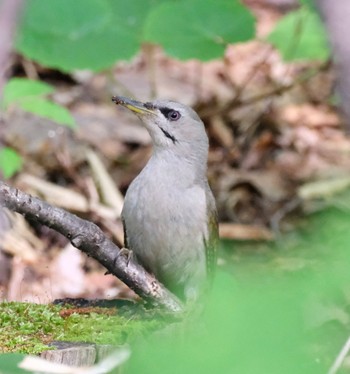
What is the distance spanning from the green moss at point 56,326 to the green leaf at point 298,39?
4702 millimetres

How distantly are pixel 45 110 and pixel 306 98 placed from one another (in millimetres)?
4771

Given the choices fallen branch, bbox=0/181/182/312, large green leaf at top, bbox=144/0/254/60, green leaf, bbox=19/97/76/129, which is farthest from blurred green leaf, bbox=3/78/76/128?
fallen branch, bbox=0/181/182/312

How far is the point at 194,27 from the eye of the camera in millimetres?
7438

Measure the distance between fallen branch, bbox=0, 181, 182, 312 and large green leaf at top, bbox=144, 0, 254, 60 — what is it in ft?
11.4

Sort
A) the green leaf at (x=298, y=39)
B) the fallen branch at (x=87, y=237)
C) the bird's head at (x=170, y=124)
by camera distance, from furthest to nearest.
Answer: the green leaf at (x=298, y=39) < the bird's head at (x=170, y=124) < the fallen branch at (x=87, y=237)

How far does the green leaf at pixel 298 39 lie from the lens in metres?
8.52

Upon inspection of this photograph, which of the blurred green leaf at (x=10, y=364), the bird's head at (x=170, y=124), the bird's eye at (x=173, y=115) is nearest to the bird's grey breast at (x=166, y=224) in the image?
the bird's head at (x=170, y=124)

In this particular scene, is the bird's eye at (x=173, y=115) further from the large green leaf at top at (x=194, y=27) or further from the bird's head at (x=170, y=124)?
the large green leaf at top at (x=194, y=27)

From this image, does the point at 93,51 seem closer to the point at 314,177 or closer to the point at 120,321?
the point at 314,177

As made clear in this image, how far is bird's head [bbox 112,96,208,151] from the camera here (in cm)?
536

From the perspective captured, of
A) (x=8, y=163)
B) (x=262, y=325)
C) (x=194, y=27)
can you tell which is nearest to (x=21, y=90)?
(x=8, y=163)

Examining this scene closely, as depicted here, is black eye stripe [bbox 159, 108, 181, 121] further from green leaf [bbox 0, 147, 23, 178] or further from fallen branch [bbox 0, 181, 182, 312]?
green leaf [bbox 0, 147, 23, 178]

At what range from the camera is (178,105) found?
5445 mm

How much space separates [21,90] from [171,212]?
2.30 meters
